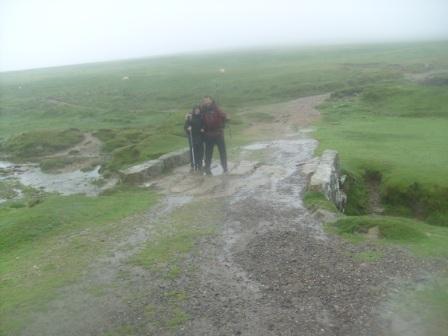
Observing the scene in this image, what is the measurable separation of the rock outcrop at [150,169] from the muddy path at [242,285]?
21.8 ft

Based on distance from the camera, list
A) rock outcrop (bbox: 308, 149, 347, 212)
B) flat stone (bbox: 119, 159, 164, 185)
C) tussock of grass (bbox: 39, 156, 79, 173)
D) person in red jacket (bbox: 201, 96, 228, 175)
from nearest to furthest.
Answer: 1. rock outcrop (bbox: 308, 149, 347, 212)
2. person in red jacket (bbox: 201, 96, 228, 175)
3. flat stone (bbox: 119, 159, 164, 185)
4. tussock of grass (bbox: 39, 156, 79, 173)

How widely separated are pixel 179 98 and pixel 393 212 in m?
55.5

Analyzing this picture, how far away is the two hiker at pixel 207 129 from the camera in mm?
23750

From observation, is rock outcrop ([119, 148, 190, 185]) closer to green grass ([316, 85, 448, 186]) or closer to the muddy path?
the muddy path

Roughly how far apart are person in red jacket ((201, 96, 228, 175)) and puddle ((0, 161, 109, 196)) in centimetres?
668

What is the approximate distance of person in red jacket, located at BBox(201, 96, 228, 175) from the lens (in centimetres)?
2369

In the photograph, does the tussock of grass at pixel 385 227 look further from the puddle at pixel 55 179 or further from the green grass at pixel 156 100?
the green grass at pixel 156 100

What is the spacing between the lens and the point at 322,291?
38.0 feet

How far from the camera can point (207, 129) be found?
79.0ft

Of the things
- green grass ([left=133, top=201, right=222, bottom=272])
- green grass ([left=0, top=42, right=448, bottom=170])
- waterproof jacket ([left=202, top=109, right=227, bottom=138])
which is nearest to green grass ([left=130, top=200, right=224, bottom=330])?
green grass ([left=133, top=201, right=222, bottom=272])

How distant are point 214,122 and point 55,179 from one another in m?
14.3

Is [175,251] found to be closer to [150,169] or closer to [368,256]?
[368,256]

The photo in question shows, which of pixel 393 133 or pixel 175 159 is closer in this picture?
pixel 175 159

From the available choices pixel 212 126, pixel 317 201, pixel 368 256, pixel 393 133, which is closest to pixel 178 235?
pixel 317 201
